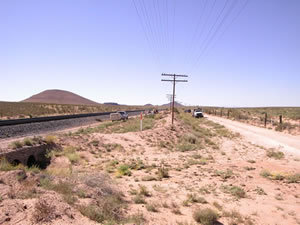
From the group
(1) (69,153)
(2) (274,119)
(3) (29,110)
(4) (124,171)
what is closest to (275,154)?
(4) (124,171)

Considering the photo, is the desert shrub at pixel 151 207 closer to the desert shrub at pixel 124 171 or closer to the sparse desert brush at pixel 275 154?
the desert shrub at pixel 124 171

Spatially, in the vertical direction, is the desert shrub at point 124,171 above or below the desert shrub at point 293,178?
below

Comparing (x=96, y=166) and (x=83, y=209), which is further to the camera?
(x=96, y=166)

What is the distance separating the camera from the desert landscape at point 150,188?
5691 millimetres

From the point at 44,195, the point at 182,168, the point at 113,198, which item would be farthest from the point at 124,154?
the point at 44,195

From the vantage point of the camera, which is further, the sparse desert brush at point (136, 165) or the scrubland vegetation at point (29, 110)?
the scrubland vegetation at point (29, 110)

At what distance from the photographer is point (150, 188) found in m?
9.59

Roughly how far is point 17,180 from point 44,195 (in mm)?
1731

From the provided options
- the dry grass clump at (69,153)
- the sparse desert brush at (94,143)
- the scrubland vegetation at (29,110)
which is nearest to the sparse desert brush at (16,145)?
the dry grass clump at (69,153)

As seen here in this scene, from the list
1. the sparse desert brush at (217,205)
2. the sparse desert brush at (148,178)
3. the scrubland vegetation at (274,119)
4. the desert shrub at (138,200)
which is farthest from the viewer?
the scrubland vegetation at (274,119)

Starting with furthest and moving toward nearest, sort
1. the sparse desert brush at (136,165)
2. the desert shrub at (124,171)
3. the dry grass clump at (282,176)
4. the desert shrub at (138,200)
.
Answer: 1. the sparse desert brush at (136,165)
2. the desert shrub at (124,171)
3. the dry grass clump at (282,176)
4. the desert shrub at (138,200)

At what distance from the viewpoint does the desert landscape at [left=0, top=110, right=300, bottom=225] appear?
5.69 meters

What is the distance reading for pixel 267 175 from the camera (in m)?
11.6

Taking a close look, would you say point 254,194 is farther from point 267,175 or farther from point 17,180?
point 17,180
